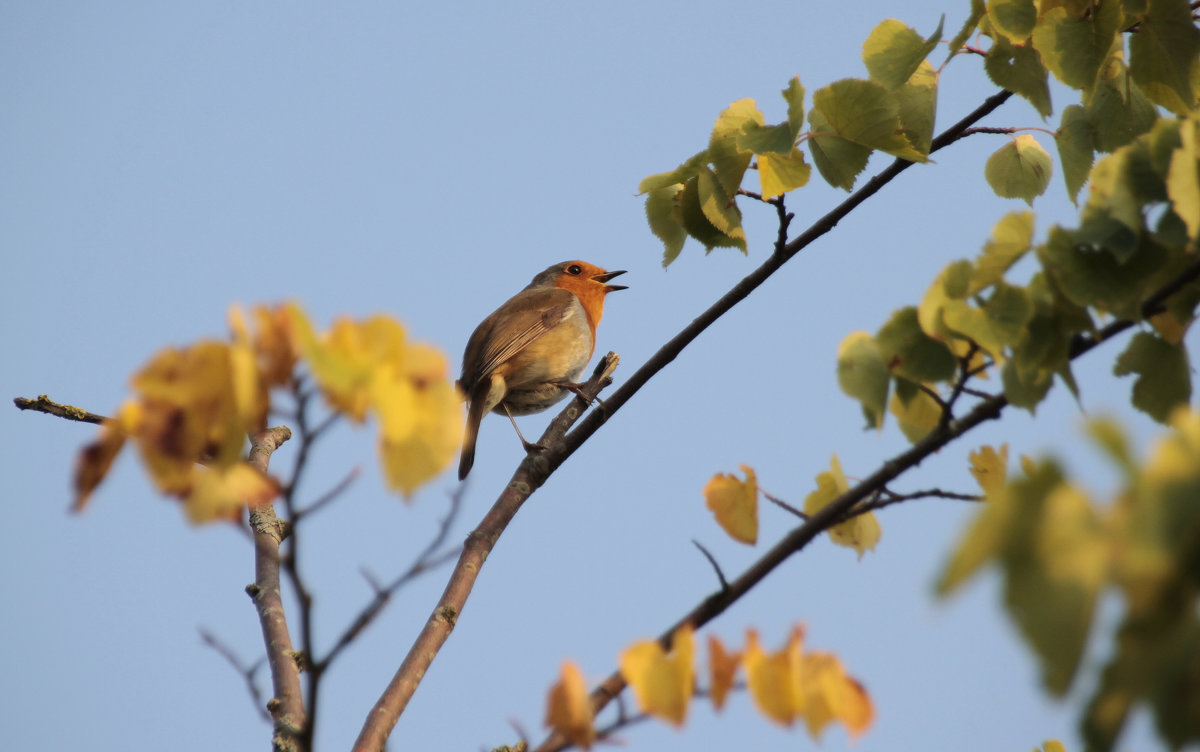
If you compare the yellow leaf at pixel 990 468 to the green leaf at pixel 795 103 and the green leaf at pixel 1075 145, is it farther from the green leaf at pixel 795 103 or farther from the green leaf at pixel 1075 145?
the green leaf at pixel 1075 145

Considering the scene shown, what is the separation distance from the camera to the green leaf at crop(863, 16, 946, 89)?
2416mm

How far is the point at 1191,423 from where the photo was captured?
0.85m

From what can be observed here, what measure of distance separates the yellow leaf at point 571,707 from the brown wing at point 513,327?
17.0ft

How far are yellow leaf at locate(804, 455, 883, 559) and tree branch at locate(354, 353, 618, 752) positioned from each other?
1.17 m

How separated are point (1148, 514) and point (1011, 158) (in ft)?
7.81

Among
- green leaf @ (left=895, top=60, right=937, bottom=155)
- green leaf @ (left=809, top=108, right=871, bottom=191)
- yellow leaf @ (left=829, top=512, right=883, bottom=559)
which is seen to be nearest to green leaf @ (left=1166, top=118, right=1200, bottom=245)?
yellow leaf @ (left=829, top=512, right=883, bottom=559)

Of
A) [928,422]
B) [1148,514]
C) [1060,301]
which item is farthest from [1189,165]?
[1148,514]

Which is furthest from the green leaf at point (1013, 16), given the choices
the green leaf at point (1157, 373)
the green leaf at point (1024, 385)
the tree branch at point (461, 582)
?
the tree branch at point (461, 582)

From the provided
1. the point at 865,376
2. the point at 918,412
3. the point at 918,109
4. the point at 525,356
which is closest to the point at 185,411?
the point at 865,376

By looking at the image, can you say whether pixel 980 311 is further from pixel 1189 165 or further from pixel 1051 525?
pixel 1051 525

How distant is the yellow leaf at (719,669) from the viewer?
133cm

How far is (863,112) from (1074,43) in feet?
1.90

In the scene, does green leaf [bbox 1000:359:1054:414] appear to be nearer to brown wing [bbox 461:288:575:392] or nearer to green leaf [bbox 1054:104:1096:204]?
green leaf [bbox 1054:104:1096:204]

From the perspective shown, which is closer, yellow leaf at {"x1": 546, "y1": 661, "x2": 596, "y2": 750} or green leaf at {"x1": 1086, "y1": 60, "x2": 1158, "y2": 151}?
yellow leaf at {"x1": 546, "y1": 661, "x2": 596, "y2": 750}
